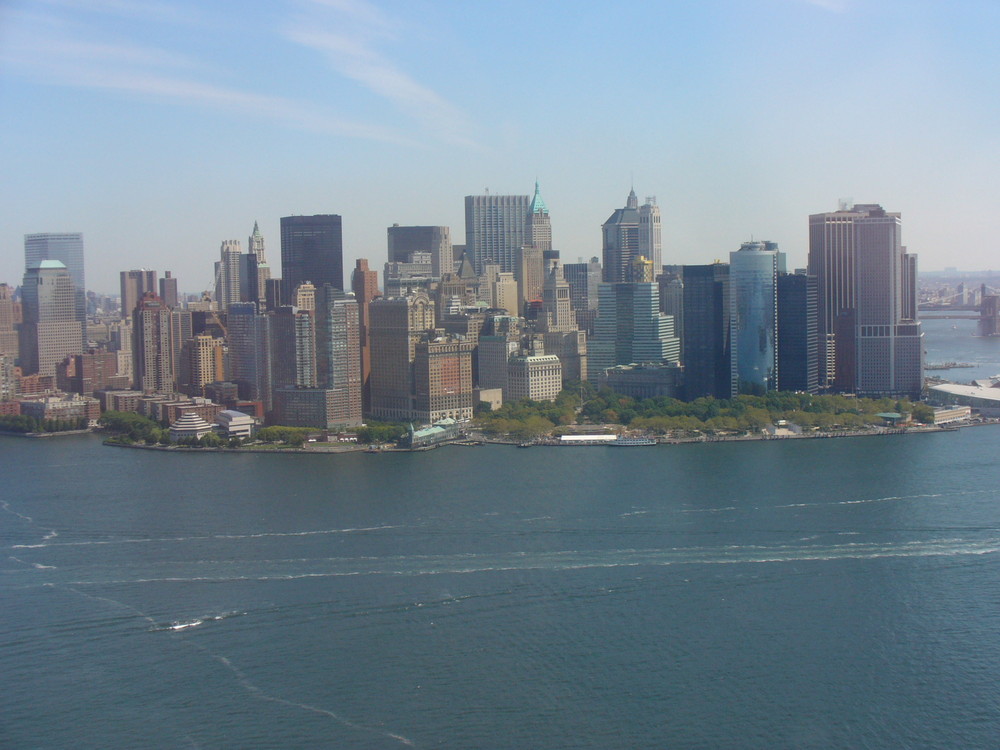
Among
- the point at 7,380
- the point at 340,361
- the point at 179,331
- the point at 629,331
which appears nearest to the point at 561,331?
the point at 629,331

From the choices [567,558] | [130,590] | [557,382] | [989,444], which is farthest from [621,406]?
[130,590]

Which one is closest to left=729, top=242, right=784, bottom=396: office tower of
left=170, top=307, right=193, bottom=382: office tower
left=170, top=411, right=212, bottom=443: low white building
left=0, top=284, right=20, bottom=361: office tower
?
left=170, top=411, right=212, bottom=443: low white building

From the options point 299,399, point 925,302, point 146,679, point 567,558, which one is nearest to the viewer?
point 146,679

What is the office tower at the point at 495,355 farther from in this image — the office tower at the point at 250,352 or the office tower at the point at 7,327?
the office tower at the point at 7,327

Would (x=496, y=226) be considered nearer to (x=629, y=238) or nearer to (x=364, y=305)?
(x=629, y=238)

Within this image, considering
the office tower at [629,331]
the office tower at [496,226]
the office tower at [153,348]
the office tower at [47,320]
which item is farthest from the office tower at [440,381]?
the office tower at [496,226]

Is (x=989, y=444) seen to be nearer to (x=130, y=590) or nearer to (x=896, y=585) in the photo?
(x=896, y=585)

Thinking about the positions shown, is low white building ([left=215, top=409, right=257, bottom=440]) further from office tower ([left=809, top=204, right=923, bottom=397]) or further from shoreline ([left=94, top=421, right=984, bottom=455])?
office tower ([left=809, top=204, right=923, bottom=397])
